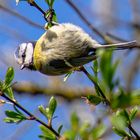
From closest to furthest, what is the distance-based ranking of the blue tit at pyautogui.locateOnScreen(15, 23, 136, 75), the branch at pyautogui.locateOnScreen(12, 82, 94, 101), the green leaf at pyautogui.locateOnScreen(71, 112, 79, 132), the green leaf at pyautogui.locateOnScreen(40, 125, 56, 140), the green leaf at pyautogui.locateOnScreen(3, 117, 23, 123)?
the green leaf at pyautogui.locateOnScreen(71, 112, 79, 132) → the green leaf at pyautogui.locateOnScreen(40, 125, 56, 140) → the green leaf at pyautogui.locateOnScreen(3, 117, 23, 123) → the blue tit at pyautogui.locateOnScreen(15, 23, 136, 75) → the branch at pyautogui.locateOnScreen(12, 82, 94, 101)

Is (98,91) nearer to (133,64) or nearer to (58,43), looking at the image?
(58,43)

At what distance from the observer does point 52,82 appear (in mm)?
5977

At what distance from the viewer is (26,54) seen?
2539 mm

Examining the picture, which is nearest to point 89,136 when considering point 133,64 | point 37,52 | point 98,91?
point 98,91

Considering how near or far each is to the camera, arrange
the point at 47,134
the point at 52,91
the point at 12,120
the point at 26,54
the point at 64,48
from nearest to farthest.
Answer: the point at 47,134 → the point at 12,120 → the point at 64,48 → the point at 26,54 → the point at 52,91

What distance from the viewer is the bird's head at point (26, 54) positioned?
2.45 metres

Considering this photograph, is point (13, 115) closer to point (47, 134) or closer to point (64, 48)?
point (47, 134)

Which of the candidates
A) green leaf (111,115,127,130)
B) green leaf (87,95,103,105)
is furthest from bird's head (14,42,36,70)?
green leaf (111,115,127,130)

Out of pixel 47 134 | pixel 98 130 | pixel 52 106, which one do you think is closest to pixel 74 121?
pixel 98 130

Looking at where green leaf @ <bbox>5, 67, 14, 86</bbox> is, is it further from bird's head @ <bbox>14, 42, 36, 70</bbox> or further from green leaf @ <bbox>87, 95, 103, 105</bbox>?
bird's head @ <bbox>14, 42, 36, 70</bbox>

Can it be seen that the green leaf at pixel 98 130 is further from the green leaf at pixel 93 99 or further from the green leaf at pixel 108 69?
the green leaf at pixel 93 99

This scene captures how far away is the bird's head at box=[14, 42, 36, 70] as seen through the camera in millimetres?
2447

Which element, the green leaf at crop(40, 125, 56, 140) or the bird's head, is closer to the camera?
the green leaf at crop(40, 125, 56, 140)

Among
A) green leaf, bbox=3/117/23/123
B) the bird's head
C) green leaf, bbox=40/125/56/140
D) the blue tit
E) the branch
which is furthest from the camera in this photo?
the branch
